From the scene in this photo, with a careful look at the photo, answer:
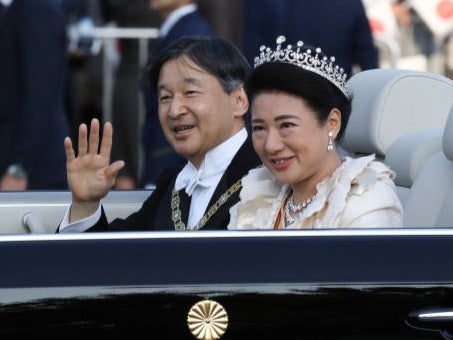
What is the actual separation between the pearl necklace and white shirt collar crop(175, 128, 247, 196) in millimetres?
574

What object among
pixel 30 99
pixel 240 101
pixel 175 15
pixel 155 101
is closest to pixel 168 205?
pixel 240 101

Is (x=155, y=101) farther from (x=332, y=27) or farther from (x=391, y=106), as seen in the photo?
(x=391, y=106)

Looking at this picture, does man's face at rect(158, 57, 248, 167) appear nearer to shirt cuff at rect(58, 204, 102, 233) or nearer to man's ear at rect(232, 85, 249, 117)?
man's ear at rect(232, 85, 249, 117)

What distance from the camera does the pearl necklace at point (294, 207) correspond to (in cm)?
445

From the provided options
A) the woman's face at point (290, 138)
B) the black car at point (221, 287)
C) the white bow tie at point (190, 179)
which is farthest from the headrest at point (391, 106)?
the black car at point (221, 287)

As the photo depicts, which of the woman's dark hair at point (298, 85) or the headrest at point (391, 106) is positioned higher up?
the woman's dark hair at point (298, 85)

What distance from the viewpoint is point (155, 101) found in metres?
7.57

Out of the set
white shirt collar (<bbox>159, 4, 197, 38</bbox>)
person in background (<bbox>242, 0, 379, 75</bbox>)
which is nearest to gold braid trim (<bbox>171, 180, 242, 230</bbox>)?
white shirt collar (<bbox>159, 4, 197, 38</bbox>)

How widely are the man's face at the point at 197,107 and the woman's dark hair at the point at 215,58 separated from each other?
0.02 metres

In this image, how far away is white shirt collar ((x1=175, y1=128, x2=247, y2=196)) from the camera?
512 centimetres

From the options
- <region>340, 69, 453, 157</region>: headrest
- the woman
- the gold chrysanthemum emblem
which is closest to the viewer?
the gold chrysanthemum emblem

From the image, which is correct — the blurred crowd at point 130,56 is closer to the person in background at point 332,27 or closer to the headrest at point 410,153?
the person in background at point 332,27

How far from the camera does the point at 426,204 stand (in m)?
4.67

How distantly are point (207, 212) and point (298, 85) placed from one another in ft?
2.14
